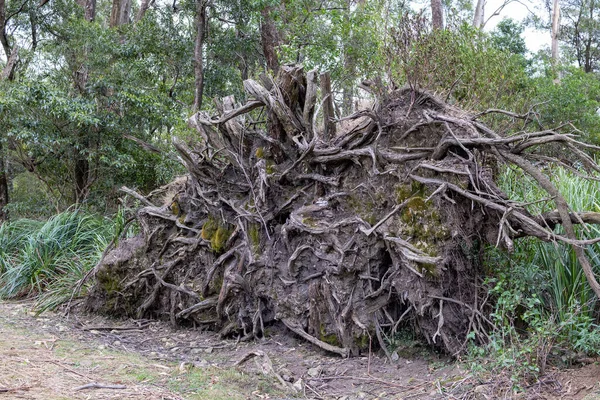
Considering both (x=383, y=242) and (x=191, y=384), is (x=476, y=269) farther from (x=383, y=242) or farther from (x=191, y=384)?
(x=191, y=384)

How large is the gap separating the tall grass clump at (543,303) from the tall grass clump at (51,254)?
5450mm

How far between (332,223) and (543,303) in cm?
207

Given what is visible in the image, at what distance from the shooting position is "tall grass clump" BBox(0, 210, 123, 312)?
7645 mm

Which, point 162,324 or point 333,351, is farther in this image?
point 162,324

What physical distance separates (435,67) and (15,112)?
740cm

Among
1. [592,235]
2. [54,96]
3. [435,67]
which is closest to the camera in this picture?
[592,235]

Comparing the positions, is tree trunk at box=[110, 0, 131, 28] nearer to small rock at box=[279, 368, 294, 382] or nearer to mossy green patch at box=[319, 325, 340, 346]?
mossy green patch at box=[319, 325, 340, 346]

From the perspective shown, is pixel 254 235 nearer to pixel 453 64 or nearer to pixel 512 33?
pixel 453 64

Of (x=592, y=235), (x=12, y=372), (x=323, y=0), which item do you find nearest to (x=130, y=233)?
(x=12, y=372)

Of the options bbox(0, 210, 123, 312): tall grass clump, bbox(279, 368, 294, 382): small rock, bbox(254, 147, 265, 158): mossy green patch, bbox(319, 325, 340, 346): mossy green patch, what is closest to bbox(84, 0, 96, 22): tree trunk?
bbox(0, 210, 123, 312): tall grass clump

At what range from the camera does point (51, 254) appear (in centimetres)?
835

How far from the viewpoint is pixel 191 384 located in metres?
4.25

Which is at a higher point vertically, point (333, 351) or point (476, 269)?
point (476, 269)

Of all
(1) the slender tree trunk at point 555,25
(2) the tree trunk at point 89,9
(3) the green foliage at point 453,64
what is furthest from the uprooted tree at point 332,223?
(1) the slender tree trunk at point 555,25
